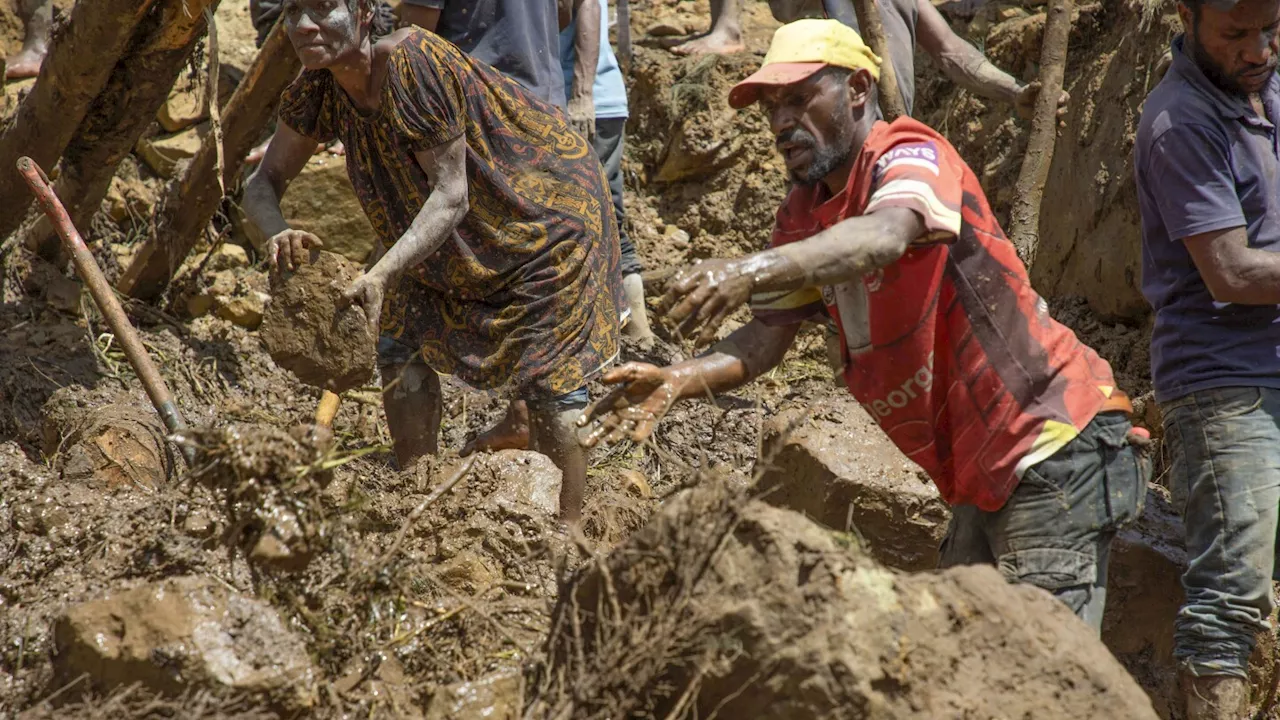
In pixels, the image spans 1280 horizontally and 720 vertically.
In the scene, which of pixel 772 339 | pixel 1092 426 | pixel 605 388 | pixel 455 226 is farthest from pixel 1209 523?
pixel 605 388

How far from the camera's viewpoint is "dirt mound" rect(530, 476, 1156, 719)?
220cm

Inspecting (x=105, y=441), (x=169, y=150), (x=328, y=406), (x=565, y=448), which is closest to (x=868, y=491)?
(x=565, y=448)

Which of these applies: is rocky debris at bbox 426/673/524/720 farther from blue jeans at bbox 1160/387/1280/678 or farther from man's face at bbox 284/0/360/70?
man's face at bbox 284/0/360/70

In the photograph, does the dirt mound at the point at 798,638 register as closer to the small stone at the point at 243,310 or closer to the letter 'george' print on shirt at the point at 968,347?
the letter 'george' print on shirt at the point at 968,347

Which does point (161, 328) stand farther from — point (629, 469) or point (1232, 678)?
point (1232, 678)

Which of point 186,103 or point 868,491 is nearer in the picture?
point 868,491

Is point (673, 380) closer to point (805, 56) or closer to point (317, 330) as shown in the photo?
point (805, 56)

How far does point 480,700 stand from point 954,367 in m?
1.21

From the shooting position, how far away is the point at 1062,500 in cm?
277

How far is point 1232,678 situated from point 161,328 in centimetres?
481

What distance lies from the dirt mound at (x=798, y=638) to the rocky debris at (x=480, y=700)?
0.53 feet

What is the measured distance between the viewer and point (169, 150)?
22.9ft

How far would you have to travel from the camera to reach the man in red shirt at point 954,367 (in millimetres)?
2740

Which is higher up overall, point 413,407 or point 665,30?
point 665,30
